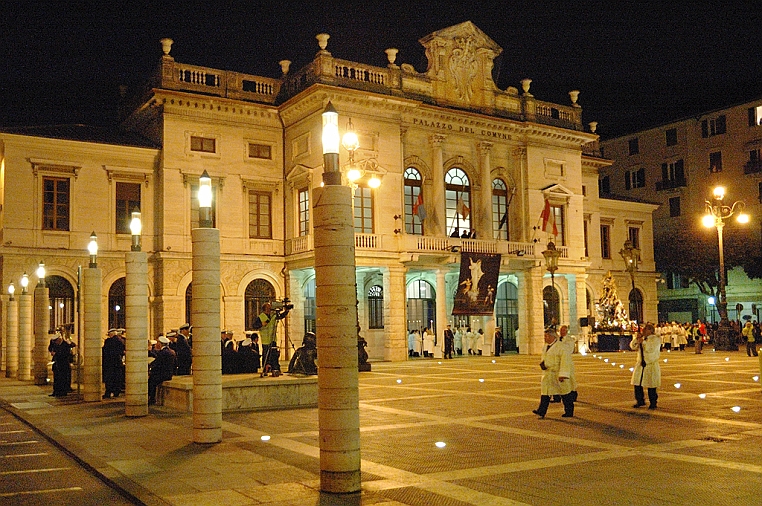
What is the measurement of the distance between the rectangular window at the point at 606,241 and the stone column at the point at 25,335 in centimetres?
3785

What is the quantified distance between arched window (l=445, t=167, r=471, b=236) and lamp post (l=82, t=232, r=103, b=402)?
24513 mm

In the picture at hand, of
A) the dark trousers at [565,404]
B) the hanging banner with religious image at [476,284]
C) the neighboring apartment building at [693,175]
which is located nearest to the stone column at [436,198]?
the hanging banner with religious image at [476,284]

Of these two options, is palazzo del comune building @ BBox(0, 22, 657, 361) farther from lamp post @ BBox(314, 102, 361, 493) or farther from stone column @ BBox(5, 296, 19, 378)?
lamp post @ BBox(314, 102, 361, 493)

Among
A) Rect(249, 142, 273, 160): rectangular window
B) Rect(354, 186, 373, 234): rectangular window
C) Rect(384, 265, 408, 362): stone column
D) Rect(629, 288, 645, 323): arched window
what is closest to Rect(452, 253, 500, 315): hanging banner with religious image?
Rect(384, 265, 408, 362): stone column

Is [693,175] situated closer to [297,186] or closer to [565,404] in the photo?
[297,186]

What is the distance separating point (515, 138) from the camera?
44938 millimetres

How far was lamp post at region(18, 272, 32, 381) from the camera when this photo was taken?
2948cm

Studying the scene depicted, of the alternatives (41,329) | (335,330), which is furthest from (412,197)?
(335,330)

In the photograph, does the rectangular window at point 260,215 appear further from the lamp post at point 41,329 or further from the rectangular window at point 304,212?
the lamp post at point 41,329

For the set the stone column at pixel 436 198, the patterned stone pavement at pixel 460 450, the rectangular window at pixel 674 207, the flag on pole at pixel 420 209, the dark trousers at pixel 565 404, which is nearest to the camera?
the patterned stone pavement at pixel 460 450

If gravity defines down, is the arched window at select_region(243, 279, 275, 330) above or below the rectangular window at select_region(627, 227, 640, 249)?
below

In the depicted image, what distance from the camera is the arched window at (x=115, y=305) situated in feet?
120

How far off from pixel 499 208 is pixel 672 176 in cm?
2972

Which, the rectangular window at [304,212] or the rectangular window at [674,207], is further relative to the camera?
the rectangular window at [674,207]
